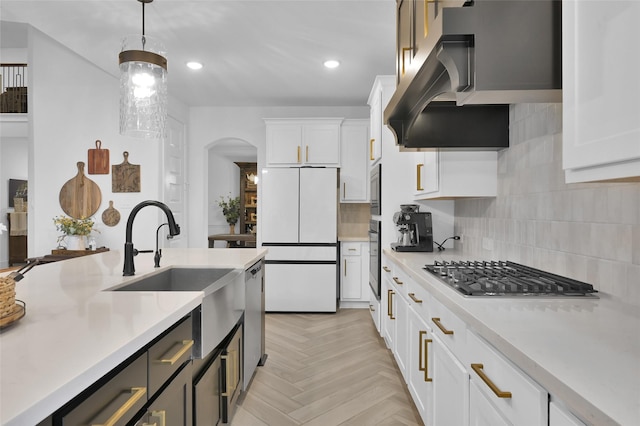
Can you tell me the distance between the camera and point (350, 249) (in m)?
4.93

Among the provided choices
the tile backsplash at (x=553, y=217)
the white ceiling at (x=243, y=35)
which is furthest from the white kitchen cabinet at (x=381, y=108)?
the tile backsplash at (x=553, y=217)

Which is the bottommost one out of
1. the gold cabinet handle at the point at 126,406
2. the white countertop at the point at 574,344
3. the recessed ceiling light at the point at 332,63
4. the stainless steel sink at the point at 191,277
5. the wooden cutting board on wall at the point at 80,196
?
the gold cabinet handle at the point at 126,406

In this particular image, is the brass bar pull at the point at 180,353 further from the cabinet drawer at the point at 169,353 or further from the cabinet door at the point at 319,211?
the cabinet door at the point at 319,211

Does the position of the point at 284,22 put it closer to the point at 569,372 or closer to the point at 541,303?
the point at 541,303

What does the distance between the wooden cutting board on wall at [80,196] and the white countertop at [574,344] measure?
4534 millimetres

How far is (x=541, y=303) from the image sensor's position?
132cm

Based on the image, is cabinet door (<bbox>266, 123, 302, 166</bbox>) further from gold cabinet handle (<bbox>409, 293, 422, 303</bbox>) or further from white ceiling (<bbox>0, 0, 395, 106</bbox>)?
gold cabinet handle (<bbox>409, 293, 422, 303</bbox>)

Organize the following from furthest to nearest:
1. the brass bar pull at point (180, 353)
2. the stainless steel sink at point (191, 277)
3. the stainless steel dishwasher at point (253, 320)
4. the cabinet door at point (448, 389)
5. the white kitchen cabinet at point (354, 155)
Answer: the white kitchen cabinet at point (354, 155) < the stainless steel dishwasher at point (253, 320) < the stainless steel sink at point (191, 277) < the cabinet door at point (448, 389) < the brass bar pull at point (180, 353)

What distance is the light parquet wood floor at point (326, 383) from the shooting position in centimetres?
237

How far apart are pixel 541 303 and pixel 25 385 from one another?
1.40 metres

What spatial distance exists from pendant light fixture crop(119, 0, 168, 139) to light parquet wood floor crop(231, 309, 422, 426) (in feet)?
6.13

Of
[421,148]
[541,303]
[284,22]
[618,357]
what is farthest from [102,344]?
[284,22]

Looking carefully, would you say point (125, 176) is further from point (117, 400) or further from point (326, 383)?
point (117, 400)

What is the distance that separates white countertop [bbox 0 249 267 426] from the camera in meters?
0.66
